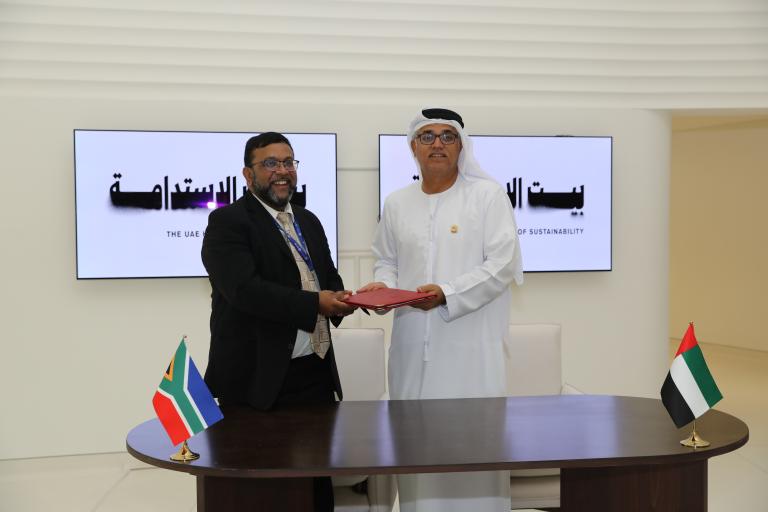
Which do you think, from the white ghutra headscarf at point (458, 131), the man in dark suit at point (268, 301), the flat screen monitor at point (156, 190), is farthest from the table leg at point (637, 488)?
the flat screen monitor at point (156, 190)

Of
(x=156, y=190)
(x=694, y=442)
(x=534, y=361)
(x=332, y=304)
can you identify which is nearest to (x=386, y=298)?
(x=332, y=304)

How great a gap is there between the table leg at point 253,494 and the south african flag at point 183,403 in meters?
0.16

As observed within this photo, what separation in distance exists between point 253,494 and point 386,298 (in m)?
0.82

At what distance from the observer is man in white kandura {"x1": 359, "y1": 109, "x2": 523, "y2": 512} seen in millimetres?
3047

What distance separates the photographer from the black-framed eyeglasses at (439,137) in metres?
3.13

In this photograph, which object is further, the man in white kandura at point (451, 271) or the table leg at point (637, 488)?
the man in white kandura at point (451, 271)

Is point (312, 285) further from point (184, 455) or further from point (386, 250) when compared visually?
point (184, 455)

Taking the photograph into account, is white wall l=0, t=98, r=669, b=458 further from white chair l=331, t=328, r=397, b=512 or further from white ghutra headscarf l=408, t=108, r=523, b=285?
white ghutra headscarf l=408, t=108, r=523, b=285

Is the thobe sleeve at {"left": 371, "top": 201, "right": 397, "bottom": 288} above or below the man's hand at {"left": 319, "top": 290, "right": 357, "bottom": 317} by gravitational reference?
above

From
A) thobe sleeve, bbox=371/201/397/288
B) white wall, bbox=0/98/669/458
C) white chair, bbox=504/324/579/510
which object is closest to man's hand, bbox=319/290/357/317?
thobe sleeve, bbox=371/201/397/288

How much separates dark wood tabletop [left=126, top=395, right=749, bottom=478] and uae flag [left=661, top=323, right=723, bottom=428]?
0.08m

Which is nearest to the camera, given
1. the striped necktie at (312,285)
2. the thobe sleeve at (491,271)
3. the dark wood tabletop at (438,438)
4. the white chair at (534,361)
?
the dark wood tabletop at (438,438)

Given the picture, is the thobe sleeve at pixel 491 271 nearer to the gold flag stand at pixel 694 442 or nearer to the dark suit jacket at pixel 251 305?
the dark suit jacket at pixel 251 305

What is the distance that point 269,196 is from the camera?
9.53ft
